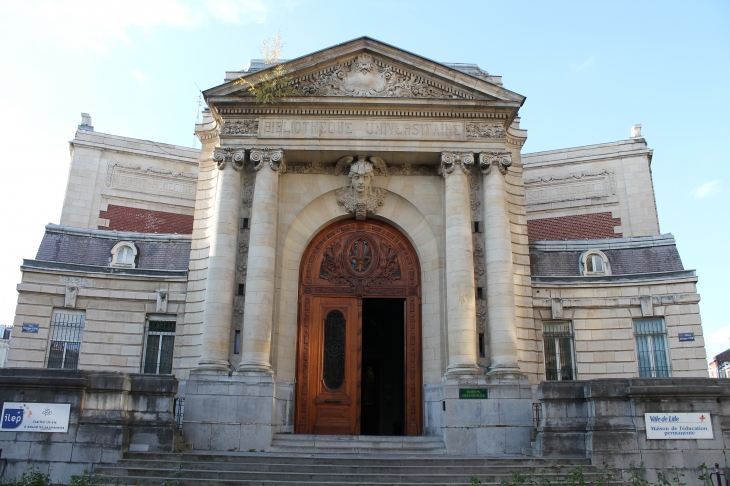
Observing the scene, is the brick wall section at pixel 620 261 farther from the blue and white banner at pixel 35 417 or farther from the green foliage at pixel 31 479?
the green foliage at pixel 31 479

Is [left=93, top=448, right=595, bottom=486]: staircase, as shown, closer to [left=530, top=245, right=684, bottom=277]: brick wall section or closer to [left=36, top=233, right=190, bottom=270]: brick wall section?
[left=36, top=233, right=190, bottom=270]: brick wall section

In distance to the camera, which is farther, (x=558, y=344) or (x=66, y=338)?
(x=558, y=344)

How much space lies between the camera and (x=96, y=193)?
33.7 meters

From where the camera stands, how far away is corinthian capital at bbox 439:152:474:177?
814 inches

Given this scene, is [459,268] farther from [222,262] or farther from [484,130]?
Answer: [222,262]

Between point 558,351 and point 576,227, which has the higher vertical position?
point 576,227

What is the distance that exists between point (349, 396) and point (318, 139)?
8.17 m

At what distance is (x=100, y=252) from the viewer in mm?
24281

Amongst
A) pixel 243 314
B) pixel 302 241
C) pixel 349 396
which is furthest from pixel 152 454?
pixel 302 241

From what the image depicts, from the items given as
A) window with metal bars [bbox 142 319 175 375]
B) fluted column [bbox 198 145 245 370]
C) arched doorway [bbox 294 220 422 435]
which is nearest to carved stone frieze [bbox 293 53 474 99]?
fluted column [bbox 198 145 245 370]

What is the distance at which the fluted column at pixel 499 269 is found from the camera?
19031mm

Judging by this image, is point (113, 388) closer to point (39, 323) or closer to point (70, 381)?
point (70, 381)

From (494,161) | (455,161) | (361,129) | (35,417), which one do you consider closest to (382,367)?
(455,161)

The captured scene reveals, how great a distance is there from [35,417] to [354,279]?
993cm
